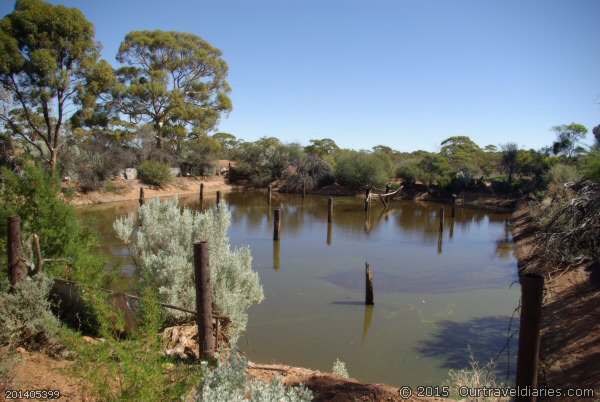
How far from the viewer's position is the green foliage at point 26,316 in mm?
4831

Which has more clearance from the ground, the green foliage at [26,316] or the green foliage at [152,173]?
the green foliage at [152,173]

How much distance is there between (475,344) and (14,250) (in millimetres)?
7948

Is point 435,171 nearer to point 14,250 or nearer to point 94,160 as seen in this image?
point 94,160

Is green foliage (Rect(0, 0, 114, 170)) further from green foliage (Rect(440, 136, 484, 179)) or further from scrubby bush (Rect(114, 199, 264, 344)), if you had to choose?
green foliage (Rect(440, 136, 484, 179))

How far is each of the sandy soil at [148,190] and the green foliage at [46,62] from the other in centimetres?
361

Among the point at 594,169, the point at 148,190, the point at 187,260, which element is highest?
the point at 594,169

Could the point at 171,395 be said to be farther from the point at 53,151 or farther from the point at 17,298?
the point at 53,151

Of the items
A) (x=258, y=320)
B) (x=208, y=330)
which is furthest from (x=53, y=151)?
(x=208, y=330)

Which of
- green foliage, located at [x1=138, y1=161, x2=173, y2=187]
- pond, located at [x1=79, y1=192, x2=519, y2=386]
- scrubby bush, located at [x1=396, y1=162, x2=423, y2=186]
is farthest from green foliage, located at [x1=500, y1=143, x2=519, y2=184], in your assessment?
green foliage, located at [x1=138, y1=161, x2=173, y2=187]

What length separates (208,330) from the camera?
4500 mm

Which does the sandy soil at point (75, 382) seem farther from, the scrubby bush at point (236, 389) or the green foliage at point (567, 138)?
the green foliage at point (567, 138)

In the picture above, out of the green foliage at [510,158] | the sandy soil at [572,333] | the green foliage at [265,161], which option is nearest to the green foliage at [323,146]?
the green foliage at [265,161]

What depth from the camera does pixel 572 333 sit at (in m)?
7.00

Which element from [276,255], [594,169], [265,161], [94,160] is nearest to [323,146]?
[265,161]
